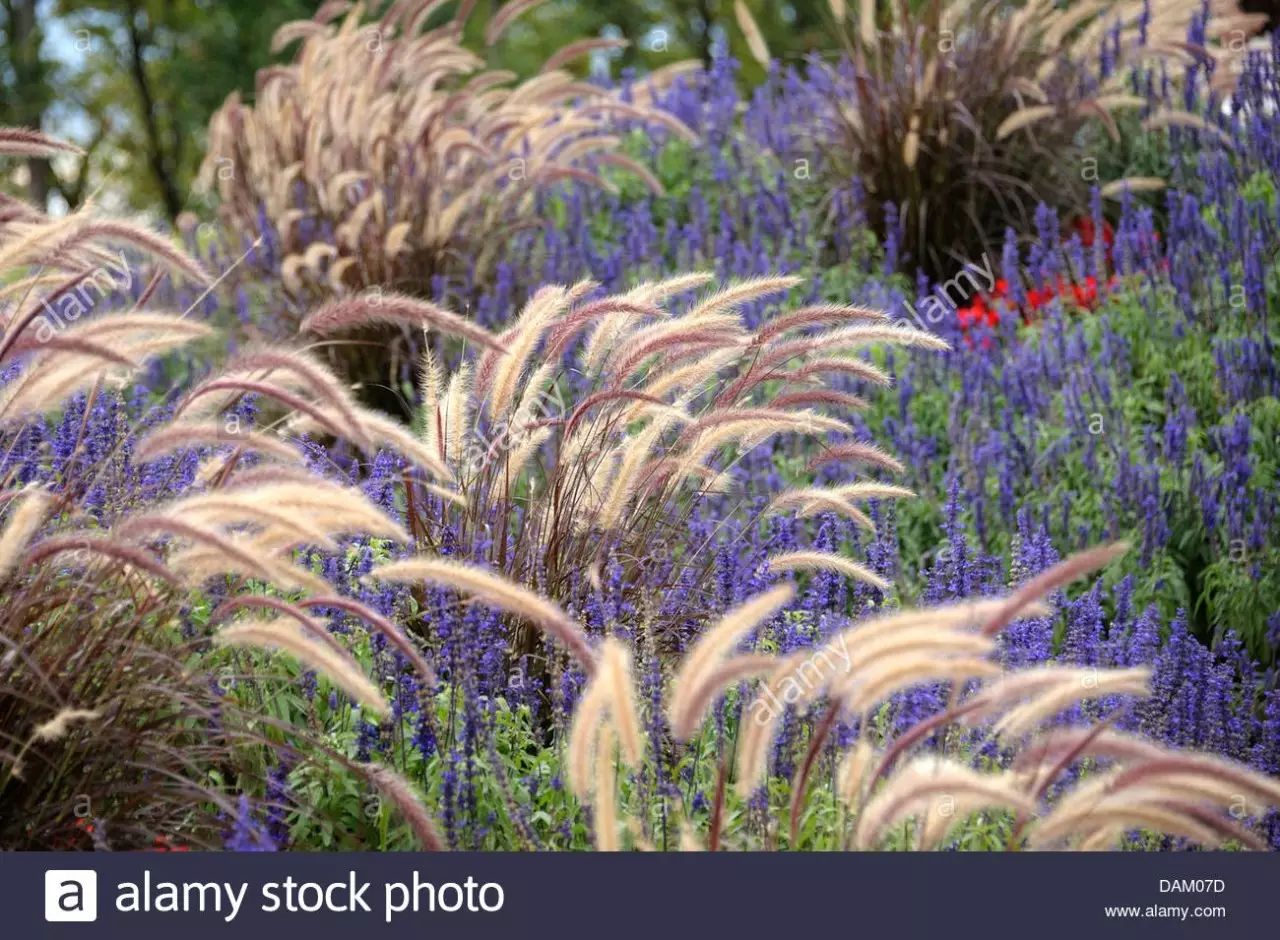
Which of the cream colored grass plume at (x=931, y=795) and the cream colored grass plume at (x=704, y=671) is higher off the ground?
the cream colored grass plume at (x=704, y=671)

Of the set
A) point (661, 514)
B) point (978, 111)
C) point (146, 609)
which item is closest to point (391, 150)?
point (978, 111)

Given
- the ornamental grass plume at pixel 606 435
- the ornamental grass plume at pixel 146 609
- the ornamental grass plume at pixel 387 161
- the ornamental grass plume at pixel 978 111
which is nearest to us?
the ornamental grass plume at pixel 146 609

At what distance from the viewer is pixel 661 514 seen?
157 inches

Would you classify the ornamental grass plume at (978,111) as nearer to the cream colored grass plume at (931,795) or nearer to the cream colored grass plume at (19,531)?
the cream colored grass plume at (931,795)

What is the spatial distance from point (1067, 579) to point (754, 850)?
0.85m

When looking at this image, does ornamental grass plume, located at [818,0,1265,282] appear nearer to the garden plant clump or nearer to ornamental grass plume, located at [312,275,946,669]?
the garden plant clump

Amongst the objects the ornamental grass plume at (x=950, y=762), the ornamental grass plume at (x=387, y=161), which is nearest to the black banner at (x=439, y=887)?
the ornamental grass plume at (x=950, y=762)

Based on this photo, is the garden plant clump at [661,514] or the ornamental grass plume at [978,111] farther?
the ornamental grass plume at [978,111]

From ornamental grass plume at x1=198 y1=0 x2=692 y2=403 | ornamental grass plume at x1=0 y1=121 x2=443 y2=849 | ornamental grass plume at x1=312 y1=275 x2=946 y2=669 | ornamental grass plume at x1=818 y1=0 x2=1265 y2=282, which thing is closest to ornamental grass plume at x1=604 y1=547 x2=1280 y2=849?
ornamental grass plume at x1=0 y1=121 x2=443 y2=849

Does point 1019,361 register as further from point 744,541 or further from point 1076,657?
point 1076,657

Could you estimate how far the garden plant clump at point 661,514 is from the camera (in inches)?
104

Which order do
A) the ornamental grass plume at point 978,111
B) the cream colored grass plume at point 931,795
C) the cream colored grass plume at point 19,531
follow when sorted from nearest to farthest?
1. the cream colored grass plume at point 931,795
2. the cream colored grass plume at point 19,531
3. the ornamental grass plume at point 978,111

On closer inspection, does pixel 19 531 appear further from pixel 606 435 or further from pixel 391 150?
pixel 391 150

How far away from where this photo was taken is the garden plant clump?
2.63m
